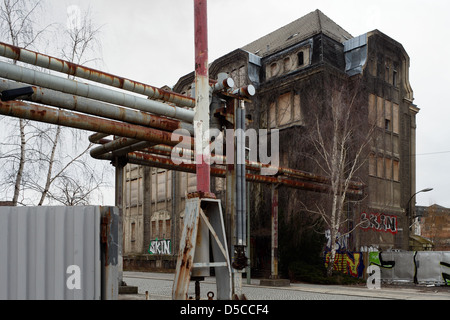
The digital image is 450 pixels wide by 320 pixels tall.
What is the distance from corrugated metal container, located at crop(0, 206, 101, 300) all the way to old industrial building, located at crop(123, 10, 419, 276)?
19.7 m

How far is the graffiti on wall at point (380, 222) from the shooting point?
2719 centimetres

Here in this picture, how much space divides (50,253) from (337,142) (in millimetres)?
19442

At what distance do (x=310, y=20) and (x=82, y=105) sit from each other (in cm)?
2411

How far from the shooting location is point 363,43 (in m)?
29.2

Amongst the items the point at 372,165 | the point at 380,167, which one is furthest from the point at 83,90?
the point at 380,167

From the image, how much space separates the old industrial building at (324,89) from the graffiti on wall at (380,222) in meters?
0.06

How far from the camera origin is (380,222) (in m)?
28.8

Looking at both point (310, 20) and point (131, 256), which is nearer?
point (310, 20)

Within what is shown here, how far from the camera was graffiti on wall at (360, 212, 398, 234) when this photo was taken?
27.2 meters

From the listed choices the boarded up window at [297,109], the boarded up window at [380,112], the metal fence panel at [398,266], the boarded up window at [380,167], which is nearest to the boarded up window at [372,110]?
the boarded up window at [380,112]

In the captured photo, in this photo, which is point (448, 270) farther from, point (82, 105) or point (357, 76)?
point (82, 105)

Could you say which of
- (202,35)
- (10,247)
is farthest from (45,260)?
(202,35)

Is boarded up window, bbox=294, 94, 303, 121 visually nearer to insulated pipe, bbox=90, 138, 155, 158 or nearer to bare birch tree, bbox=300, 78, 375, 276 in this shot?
bare birch tree, bbox=300, 78, 375, 276

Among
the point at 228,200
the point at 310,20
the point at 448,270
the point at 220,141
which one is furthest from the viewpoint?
the point at 310,20
